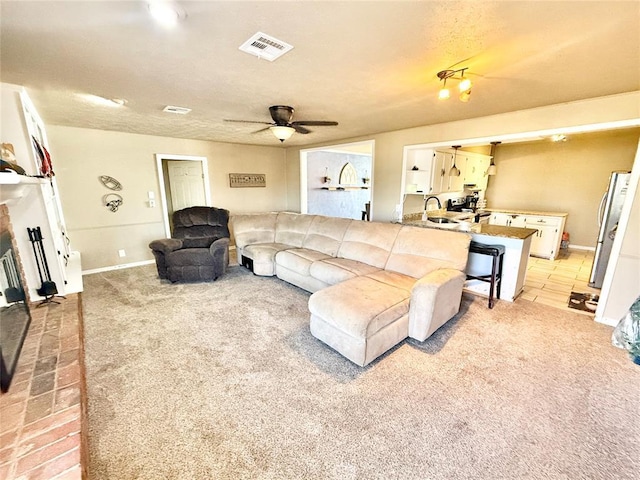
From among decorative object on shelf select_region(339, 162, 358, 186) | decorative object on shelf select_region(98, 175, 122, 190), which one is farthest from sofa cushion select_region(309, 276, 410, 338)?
decorative object on shelf select_region(339, 162, 358, 186)

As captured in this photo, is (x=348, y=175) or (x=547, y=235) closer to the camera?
(x=547, y=235)

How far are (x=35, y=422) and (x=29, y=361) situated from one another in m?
0.75

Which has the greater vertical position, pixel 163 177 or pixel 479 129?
pixel 479 129

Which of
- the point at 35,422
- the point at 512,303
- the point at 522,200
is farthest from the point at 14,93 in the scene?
the point at 522,200

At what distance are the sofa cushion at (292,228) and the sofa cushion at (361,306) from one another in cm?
188

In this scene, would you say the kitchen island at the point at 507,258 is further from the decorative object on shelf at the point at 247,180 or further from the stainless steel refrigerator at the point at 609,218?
the decorative object on shelf at the point at 247,180

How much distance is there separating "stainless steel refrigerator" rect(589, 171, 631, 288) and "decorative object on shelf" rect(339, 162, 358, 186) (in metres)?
5.11

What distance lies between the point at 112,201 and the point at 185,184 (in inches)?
60.2

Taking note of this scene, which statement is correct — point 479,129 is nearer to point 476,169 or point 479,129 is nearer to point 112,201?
point 476,169

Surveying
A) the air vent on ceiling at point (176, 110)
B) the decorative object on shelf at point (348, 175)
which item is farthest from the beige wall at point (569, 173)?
the air vent on ceiling at point (176, 110)

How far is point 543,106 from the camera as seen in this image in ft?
9.86

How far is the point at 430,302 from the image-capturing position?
2244 mm

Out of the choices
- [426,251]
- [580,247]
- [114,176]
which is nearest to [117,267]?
[114,176]

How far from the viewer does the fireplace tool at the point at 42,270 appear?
264 cm
